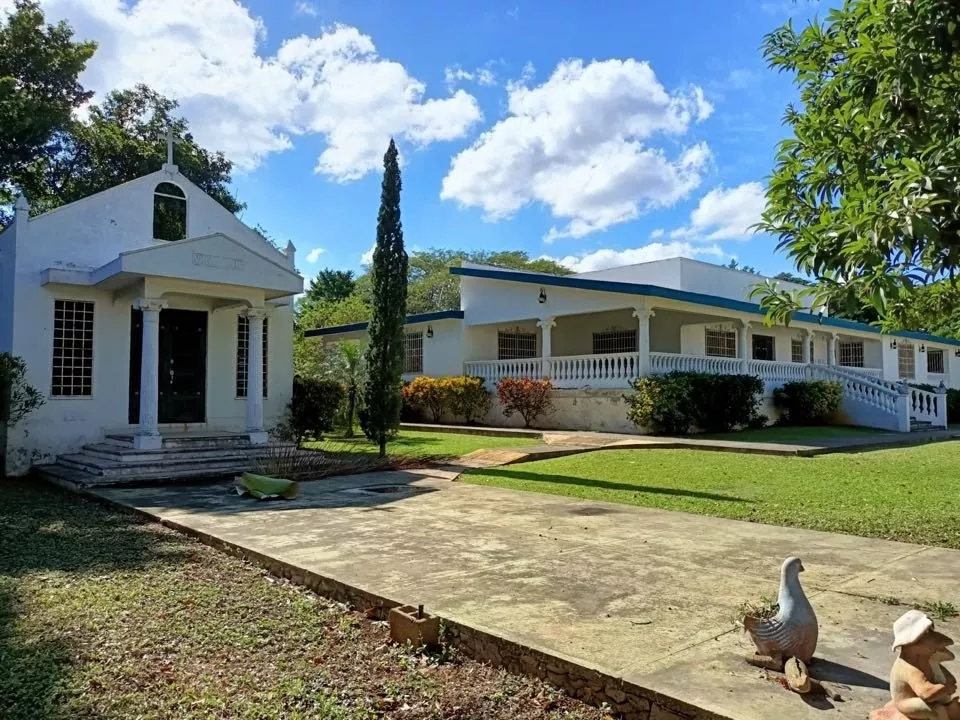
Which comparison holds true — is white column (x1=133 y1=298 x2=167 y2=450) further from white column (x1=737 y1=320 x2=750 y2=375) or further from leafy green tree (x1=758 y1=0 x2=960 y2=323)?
white column (x1=737 y1=320 x2=750 y2=375)

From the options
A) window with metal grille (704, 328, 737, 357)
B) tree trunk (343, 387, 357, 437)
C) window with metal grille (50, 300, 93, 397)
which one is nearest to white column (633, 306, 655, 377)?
window with metal grille (704, 328, 737, 357)

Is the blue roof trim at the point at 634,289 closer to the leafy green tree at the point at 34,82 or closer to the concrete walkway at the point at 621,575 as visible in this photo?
the concrete walkway at the point at 621,575

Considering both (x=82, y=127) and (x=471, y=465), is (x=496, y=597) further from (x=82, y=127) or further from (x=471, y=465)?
(x=82, y=127)

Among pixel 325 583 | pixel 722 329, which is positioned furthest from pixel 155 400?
pixel 722 329

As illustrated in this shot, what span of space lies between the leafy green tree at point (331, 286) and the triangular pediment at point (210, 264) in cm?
3979

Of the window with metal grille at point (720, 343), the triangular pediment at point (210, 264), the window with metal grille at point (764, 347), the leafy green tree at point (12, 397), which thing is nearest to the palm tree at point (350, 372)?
the triangular pediment at point (210, 264)

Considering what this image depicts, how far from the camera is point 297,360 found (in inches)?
966

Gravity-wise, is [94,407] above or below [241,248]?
below

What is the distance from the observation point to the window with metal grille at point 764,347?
23.9m

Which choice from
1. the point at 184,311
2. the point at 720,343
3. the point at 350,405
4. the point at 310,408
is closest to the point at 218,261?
the point at 184,311

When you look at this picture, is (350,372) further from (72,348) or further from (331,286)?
(331,286)

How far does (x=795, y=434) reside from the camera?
55.5 ft

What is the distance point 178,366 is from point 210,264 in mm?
2820

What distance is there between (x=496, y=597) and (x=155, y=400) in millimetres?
9275
